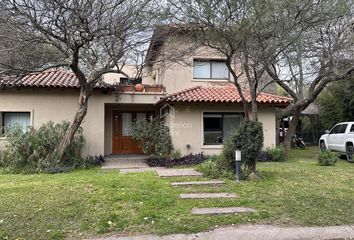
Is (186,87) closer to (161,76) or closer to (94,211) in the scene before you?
(161,76)

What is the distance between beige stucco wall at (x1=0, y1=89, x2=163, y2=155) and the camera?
15.9 metres

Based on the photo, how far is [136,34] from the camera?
12.7 m

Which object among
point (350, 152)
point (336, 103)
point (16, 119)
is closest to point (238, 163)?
point (350, 152)

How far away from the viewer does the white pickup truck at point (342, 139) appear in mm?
16297

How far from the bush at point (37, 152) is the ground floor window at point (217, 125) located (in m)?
5.98

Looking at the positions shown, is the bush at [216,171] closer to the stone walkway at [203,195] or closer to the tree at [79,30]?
the stone walkway at [203,195]

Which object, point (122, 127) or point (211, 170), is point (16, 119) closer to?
point (122, 127)

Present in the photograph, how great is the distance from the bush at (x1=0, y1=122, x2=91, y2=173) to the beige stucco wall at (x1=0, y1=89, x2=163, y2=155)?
153cm

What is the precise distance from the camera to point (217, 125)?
1706cm

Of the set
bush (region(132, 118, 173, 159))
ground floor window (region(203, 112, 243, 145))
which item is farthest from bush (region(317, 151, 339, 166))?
bush (region(132, 118, 173, 159))

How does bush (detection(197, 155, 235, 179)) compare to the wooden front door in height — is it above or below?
below

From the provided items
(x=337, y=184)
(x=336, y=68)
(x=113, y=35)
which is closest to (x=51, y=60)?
(x=113, y=35)

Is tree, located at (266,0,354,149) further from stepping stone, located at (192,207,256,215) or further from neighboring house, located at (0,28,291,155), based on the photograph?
stepping stone, located at (192,207,256,215)

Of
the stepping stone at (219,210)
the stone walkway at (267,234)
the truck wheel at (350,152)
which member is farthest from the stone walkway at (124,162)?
the truck wheel at (350,152)
